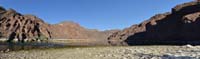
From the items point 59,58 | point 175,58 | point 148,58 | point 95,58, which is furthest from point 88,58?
point 175,58

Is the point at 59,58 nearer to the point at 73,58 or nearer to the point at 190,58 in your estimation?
the point at 73,58

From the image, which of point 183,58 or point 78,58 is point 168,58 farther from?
point 78,58

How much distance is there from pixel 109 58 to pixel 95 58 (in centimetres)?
154

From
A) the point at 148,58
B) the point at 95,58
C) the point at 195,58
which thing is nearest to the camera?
the point at 195,58

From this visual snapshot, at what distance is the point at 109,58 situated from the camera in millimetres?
29625

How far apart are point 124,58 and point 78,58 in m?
4.81

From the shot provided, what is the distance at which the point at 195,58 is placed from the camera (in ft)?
85.8

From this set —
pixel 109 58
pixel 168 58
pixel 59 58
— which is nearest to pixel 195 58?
pixel 168 58

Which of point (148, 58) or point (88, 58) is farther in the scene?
point (88, 58)

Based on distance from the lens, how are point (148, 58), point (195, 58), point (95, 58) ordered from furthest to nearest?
1. point (95, 58)
2. point (148, 58)
3. point (195, 58)

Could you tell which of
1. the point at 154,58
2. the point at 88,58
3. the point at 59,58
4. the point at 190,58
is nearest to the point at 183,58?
the point at 190,58

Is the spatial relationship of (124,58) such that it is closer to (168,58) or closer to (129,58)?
(129,58)

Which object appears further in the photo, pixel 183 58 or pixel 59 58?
pixel 59 58

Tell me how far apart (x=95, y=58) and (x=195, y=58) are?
896cm
